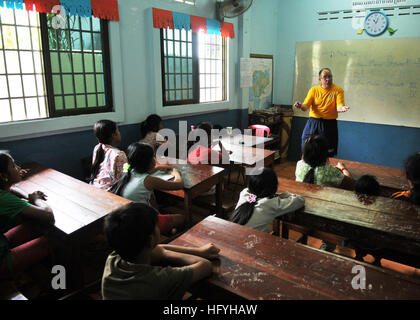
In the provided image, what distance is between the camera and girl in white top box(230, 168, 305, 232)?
1839 millimetres

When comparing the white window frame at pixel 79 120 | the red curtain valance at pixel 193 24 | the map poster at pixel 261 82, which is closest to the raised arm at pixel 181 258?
the white window frame at pixel 79 120

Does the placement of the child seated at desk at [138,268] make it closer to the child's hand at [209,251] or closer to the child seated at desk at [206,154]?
the child's hand at [209,251]

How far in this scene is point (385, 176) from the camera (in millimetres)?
2725

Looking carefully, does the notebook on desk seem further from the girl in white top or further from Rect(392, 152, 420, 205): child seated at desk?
Rect(392, 152, 420, 205): child seated at desk

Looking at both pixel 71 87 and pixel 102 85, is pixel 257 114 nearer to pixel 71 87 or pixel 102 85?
pixel 102 85

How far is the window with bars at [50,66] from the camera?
2.79m

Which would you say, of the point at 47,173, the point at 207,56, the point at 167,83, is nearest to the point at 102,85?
the point at 167,83

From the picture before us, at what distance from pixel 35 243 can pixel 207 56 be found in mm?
3654

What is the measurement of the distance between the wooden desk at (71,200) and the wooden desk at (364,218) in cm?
112

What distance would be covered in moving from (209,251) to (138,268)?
322mm

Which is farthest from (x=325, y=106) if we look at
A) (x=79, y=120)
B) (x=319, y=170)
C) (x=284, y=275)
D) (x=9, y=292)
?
(x=9, y=292)

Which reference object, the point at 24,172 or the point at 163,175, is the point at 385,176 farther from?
the point at 24,172

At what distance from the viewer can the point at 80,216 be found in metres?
1.82

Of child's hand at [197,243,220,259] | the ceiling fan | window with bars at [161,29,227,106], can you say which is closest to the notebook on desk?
child's hand at [197,243,220,259]
